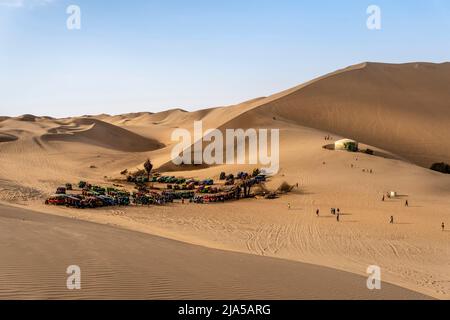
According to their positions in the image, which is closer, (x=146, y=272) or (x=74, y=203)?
(x=146, y=272)

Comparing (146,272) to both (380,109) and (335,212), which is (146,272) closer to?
(335,212)

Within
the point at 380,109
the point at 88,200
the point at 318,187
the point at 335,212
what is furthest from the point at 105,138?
the point at 335,212

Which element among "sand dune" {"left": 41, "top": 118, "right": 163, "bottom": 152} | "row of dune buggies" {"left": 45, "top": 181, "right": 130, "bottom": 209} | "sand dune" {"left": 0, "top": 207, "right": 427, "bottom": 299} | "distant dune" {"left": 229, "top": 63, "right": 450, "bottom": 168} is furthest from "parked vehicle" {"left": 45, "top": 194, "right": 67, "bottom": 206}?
"sand dune" {"left": 41, "top": 118, "right": 163, "bottom": 152}

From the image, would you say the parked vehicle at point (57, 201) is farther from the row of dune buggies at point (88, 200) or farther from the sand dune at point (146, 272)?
the sand dune at point (146, 272)

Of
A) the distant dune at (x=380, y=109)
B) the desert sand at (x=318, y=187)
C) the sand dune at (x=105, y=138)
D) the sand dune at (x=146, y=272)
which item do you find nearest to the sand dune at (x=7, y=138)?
the desert sand at (x=318, y=187)

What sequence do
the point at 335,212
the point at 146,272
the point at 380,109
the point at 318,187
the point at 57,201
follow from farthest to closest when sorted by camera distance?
the point at 380,109 → the point at 318,187 → the point at 57,201 → the point at 335,212 → the point at 146,272
